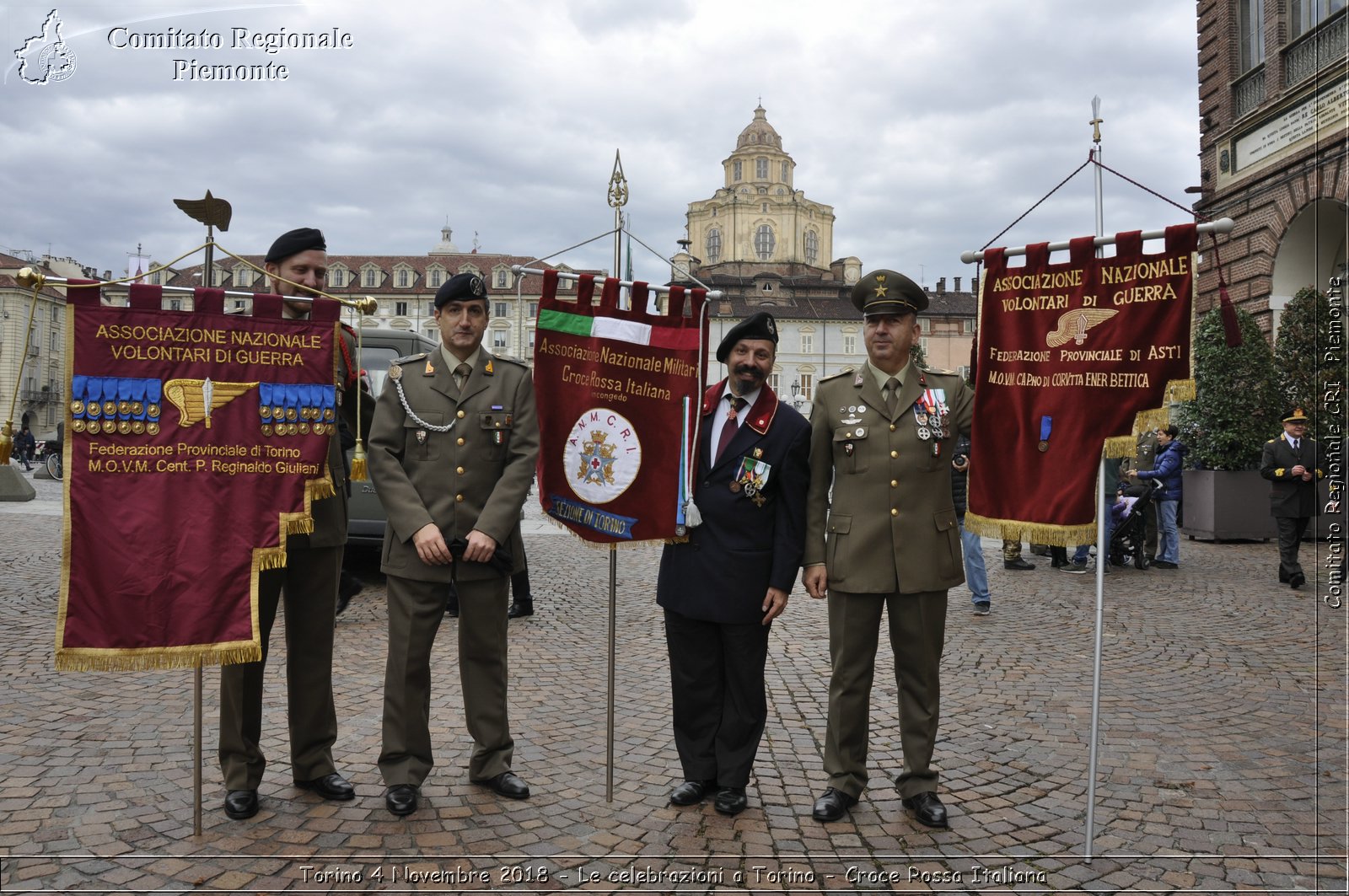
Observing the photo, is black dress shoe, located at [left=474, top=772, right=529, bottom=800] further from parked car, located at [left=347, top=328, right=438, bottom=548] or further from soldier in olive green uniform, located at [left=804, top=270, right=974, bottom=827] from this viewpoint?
parked car, located at [left=347, top=328, right=438, bottom=548]

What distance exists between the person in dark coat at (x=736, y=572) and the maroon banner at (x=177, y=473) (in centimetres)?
168

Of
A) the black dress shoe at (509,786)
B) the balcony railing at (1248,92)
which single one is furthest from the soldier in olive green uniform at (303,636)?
the balcony railing at (1248,92)

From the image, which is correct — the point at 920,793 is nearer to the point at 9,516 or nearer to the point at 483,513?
the point at 483,513

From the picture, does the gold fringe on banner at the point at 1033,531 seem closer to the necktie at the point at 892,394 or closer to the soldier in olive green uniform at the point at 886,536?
the soldier in olive green uniform at the point at 886,536

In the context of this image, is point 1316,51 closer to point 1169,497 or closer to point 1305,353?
point 1305,353

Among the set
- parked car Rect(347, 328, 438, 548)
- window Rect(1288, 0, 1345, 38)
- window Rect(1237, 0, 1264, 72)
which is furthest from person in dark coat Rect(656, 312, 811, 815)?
window Rect(1237, 0, 1264, 72)

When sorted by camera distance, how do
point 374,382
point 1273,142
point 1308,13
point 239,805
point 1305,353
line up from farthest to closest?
point 1273,142, point 1308,13, point 1305,353, point 374,382, point 239,805

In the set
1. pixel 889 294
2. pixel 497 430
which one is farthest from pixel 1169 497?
pixel 497 430

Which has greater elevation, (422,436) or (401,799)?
(422,436)

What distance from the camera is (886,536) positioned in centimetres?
407

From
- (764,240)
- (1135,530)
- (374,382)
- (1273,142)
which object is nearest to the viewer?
(374,382)

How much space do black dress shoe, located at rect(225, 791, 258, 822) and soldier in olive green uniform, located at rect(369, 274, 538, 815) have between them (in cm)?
54

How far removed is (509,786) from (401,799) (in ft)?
1.56

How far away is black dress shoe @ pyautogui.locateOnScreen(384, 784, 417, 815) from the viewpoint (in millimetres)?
3879
